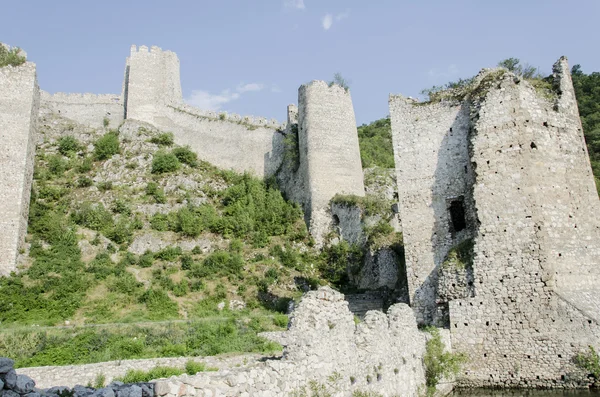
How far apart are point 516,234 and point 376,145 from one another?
101ft

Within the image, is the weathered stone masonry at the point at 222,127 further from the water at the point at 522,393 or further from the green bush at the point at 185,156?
the water at the point at 522,393

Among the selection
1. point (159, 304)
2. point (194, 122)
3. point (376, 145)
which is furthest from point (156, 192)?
point (376, 145)

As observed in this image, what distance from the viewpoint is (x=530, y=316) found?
12398 millimetres

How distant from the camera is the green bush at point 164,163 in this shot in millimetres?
32688

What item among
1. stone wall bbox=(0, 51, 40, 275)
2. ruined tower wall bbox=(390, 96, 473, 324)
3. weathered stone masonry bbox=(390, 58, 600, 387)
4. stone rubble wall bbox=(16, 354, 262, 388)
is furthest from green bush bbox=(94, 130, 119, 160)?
weathered stone masonry bbox=(390, 58, 600, 387)

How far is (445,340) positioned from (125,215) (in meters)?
20.2

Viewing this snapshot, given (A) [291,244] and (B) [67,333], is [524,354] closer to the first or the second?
(B) [67,333]

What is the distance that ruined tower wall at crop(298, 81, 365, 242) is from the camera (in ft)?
94.8

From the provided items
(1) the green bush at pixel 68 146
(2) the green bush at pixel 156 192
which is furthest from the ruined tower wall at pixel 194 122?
(2) the green bush at pixel 156 192

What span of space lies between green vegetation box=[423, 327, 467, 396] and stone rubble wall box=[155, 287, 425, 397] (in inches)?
21.8

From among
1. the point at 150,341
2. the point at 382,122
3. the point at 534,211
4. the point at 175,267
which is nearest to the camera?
the point at 534,211

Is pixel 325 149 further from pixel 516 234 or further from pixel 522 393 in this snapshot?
pixel 522 393

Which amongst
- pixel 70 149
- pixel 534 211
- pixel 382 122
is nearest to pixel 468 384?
pixel 534 211

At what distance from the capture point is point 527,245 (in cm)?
1297
